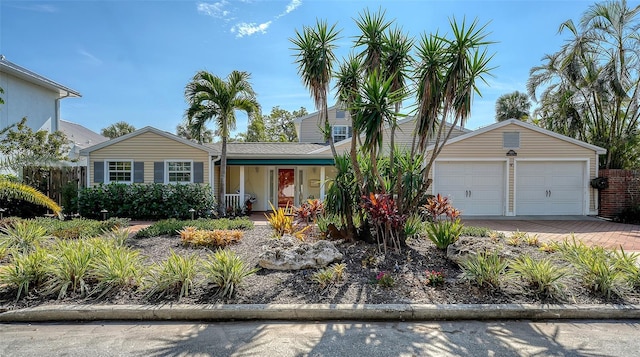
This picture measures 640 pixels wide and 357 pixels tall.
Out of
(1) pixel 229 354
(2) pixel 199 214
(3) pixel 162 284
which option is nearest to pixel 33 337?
(3) pixel 162 284

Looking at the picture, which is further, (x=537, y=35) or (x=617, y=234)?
(x=537, y=35)

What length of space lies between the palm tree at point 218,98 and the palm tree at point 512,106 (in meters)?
19.4

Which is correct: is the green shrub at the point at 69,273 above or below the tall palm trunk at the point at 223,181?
below

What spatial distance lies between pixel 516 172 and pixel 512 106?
13.5m

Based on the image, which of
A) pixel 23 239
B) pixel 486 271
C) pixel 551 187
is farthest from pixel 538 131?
pixel 23 239

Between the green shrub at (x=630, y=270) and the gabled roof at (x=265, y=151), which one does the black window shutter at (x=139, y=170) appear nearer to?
the gabled roof at (x=265, y=151)

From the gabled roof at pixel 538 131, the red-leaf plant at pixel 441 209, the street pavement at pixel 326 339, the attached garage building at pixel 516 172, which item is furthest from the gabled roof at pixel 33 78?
the attached garage building at pixel 516 172

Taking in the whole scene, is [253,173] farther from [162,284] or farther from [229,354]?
[229,354]

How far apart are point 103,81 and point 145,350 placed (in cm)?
1499

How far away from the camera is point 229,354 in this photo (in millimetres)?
3035

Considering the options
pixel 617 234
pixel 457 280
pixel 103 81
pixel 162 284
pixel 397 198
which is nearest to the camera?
pixel 162 284

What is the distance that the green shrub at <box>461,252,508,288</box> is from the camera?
172 inches

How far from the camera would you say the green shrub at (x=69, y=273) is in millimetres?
4180

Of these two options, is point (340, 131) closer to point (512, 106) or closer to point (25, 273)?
point (512, 106)
